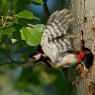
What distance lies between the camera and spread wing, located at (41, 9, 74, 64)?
12.9ft

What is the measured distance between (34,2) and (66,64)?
2.16ft

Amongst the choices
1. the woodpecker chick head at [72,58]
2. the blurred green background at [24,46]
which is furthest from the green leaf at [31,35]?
the woodpecker chick head at [72,58]

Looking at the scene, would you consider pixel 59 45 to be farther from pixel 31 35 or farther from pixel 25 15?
pixel 25 15

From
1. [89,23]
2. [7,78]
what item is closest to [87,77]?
[89,23]

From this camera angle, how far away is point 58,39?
4.04 meters

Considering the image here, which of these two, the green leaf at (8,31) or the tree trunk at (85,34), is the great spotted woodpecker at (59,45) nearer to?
the tree trunk at (85,34)

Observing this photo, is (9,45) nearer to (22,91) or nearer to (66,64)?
(22,91)

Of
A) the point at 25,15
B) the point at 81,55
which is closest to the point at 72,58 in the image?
the point at 81,55

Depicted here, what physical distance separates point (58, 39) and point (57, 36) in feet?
0.08

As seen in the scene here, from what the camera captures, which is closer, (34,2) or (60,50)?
(60,50)

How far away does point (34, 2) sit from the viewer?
423 cm

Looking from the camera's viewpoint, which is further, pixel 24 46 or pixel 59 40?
pixel 24 46

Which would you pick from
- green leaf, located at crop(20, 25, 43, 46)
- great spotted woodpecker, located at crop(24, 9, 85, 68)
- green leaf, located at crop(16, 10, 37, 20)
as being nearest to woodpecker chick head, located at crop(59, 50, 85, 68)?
great spotted woodpecker, located at crop(24, 9, 85, 68)

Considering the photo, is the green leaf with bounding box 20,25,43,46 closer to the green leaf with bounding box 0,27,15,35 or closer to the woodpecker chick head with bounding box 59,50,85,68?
the green leaf with bounding box 0,27,15,35
